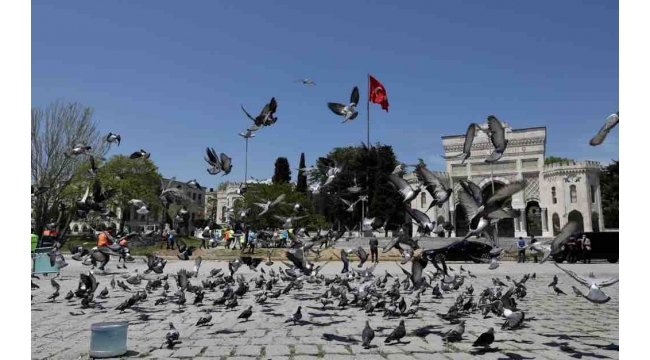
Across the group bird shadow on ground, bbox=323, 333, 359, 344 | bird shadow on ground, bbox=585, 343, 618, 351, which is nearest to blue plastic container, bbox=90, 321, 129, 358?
bird shadow on ground, bbox=323, 333, 359, 344

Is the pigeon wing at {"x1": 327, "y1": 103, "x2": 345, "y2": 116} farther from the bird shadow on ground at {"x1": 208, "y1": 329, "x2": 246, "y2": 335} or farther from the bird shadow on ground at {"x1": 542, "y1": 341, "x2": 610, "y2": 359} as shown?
the bird shadow on ground at {"x1": 542, "y1": 341, "x2": 610, "y2": 359}

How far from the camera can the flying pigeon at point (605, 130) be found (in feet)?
17.6

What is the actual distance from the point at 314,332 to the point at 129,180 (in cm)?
5228

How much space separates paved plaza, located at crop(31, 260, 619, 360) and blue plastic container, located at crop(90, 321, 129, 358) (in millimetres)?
251

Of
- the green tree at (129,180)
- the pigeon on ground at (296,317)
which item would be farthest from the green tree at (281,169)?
the pigeon on ground at (296,317)

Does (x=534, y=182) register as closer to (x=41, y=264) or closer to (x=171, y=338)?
Result: (x=41, y=264)

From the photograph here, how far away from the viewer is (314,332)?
6852 mm

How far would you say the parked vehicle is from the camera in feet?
90.3

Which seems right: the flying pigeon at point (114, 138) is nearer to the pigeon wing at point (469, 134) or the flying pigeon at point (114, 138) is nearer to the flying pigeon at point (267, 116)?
the flying pigeon at point (267, 116)

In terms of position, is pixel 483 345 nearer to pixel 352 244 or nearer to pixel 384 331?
pixel 384 331

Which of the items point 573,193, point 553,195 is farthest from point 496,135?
point 573,193

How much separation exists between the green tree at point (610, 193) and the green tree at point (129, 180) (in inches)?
2464
